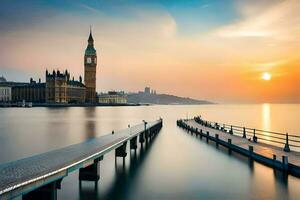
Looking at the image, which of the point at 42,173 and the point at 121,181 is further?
the point at 121,181

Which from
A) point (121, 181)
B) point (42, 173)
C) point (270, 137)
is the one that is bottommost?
point (270, 137)

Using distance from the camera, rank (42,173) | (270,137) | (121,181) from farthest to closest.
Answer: (270,137), (121,181), (42,173)

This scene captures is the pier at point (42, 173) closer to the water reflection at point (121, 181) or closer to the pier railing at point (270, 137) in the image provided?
the water reflection at point (121, 181)

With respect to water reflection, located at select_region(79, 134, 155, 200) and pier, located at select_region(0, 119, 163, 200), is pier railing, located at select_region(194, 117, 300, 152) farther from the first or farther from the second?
pier, located at select_region(0, 119, 163, 200)

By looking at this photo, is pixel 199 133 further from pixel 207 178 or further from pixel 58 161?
pixel 58 161

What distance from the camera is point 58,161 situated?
632 inches

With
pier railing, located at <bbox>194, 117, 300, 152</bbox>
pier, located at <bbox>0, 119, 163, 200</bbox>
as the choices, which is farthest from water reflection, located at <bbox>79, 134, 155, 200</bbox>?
pier railing, located at <bbox>194, 117, 300, 152</bbox>

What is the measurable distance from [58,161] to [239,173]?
42.2 ft

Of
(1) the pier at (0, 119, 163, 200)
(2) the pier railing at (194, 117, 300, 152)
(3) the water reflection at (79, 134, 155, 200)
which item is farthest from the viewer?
(2) the pier railing at (194, 117, 300, 152)

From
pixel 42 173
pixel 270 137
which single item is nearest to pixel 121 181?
pixel 42 173

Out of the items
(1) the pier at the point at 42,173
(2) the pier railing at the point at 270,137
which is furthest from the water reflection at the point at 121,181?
(2) the pier railing at the point at 270,137

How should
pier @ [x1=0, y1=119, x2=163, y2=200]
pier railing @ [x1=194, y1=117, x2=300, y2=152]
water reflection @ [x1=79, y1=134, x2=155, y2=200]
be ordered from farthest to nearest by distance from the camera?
pier railing @ [x1=194, y1=117, x2=300, y2=152]
water reflection @ [x1=79, y1=134, x2=155, y2=200]
pier @ [x1=0, y1=119, x2=163, y2=200]

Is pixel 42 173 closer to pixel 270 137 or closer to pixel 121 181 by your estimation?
pixel 121 181

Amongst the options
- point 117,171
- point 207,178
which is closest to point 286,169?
point 207,178
